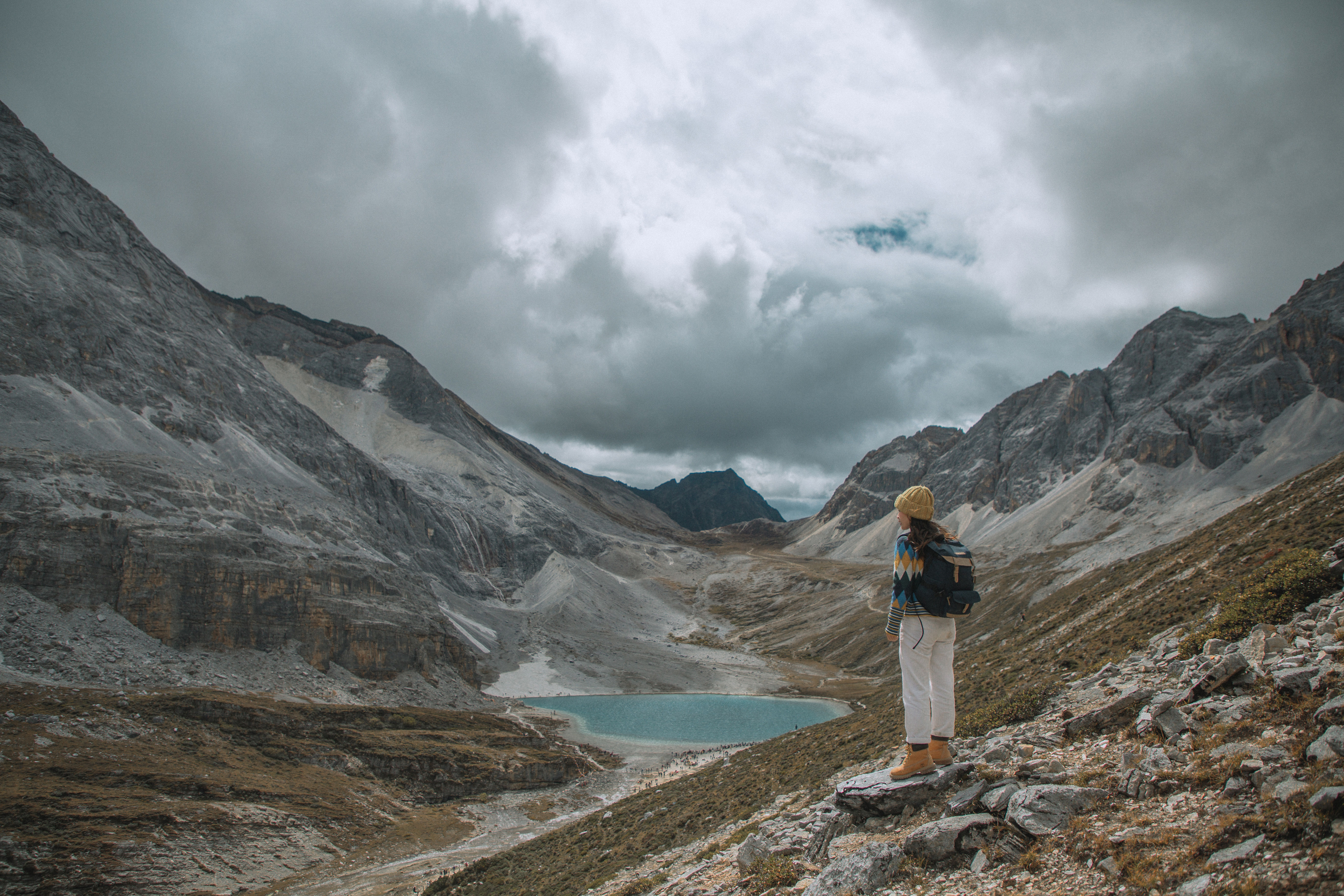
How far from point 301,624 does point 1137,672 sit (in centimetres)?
6358

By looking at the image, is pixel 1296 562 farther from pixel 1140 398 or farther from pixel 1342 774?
pixel 1140 398

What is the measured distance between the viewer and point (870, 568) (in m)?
174

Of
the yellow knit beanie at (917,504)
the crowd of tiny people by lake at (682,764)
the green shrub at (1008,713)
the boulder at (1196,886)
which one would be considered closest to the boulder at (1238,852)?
the boulder at (1196,886)

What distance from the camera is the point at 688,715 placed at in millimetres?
73062

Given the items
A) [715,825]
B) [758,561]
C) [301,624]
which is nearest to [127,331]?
[301,624]

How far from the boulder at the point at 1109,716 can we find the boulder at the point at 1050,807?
250 cm

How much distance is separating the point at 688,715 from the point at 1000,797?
71.8m

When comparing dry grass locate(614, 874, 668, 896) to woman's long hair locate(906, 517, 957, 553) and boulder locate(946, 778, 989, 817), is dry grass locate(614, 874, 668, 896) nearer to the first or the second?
boulder locate(946, 778, 989, 817)

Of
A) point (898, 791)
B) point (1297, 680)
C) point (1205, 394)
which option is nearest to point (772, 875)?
point (898, 791)

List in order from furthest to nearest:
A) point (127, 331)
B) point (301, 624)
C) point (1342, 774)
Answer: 1. point (127, 331)
2. point (301, 624)
3. point (1342, 774)

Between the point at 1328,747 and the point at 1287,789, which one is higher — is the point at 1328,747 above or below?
above

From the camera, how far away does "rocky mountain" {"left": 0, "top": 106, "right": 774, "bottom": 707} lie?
4966 cm

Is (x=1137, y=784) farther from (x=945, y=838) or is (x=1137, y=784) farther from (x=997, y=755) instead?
(x=997, y=755)

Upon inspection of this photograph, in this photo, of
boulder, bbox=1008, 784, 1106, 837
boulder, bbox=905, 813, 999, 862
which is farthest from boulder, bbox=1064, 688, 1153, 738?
boulder, bbox=905, 813, 999, 862
